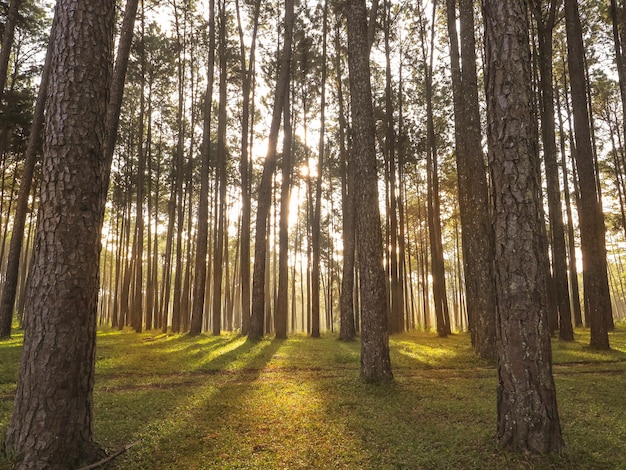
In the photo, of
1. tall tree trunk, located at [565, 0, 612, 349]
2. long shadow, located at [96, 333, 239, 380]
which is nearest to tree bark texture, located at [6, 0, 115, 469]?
long shadow, located at [96, 333, 239, 380]

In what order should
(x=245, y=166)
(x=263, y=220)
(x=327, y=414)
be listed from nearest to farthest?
1. (x=327, y=414)
2. (x=263, y=220)
3. (x=245, y=166)

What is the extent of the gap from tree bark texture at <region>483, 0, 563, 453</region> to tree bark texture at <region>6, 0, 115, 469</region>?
14.0 ft

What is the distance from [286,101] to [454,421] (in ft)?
58.6

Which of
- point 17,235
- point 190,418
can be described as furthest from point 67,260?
point 17,235

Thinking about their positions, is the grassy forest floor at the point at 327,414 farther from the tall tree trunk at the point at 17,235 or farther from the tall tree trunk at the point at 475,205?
the tall tree trunk at the point at 17,235

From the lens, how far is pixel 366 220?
756 centimetres

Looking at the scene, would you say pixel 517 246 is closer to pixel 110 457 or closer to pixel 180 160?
pixel 110 457

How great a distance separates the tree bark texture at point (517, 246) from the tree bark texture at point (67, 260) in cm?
427

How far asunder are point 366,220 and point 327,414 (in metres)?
3.73

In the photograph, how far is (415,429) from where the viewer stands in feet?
15.8

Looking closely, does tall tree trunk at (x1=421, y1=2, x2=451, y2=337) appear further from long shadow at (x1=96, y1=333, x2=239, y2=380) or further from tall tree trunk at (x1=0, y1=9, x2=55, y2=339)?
tall tree trunk at (x1=0, y1=9, x2=55, y2=339)

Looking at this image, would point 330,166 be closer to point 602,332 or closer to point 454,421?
point 602,332

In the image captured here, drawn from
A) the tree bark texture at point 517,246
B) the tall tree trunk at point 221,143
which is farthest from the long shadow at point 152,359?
the tree bark texture at point 517,246

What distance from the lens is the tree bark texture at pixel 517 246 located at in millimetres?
3729
